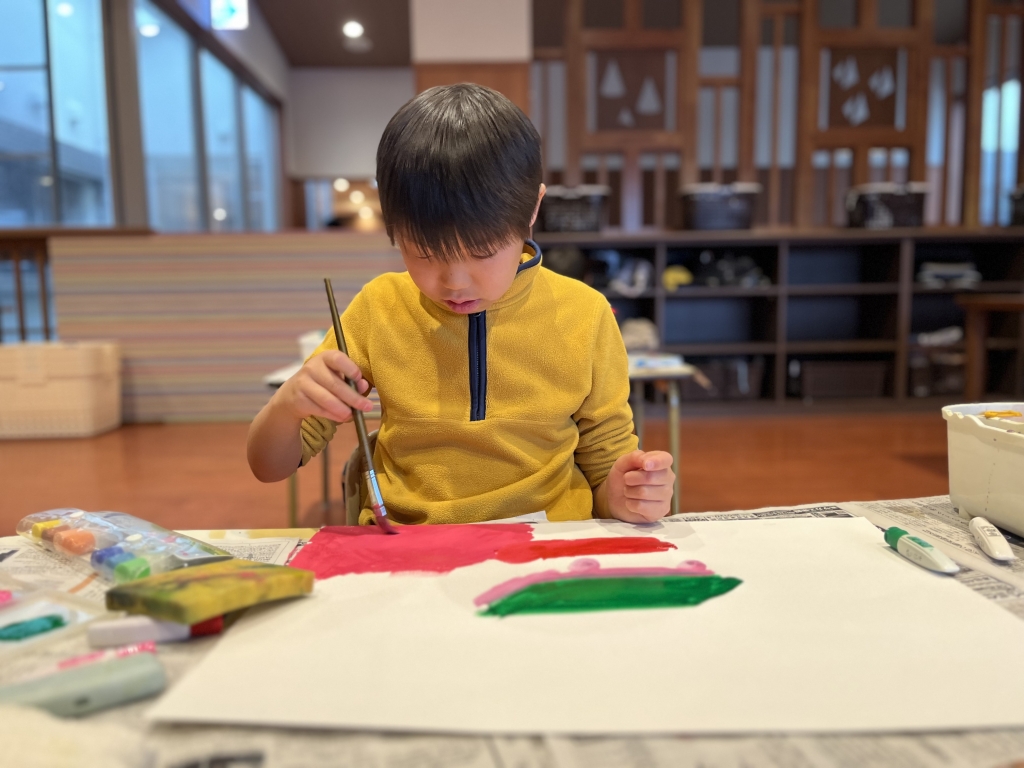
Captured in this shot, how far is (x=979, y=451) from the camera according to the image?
66 cm

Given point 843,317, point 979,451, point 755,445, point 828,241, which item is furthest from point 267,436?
point 843,317

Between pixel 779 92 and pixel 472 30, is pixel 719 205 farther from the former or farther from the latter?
pixel 472 30

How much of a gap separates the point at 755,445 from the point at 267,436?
108 inches

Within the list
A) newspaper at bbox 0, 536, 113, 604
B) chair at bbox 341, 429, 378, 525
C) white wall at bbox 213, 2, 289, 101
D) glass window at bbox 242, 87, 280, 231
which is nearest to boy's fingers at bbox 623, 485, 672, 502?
chair at bbox 341, 429, 378, 525

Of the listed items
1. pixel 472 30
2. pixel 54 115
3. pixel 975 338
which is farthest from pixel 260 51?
pixel 975 338

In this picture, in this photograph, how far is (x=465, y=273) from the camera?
2.14ft

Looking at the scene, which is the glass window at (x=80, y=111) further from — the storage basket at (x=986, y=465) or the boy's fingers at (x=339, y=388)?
the storage basket at (x=986, y=465)

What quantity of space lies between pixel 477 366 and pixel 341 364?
190mm

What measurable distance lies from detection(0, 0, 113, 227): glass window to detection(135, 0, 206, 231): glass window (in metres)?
0.25

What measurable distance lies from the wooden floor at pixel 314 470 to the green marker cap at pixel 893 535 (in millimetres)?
1626

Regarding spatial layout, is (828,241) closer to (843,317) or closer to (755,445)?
(843,317)

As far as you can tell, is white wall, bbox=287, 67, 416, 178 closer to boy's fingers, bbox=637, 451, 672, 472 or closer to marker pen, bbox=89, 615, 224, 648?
boy's fingers, bbox=637, 451, 672, 472

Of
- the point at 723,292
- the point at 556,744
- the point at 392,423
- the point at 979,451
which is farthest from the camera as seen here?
the point at 723,292

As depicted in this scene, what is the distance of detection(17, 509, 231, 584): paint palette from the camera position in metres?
0.55
